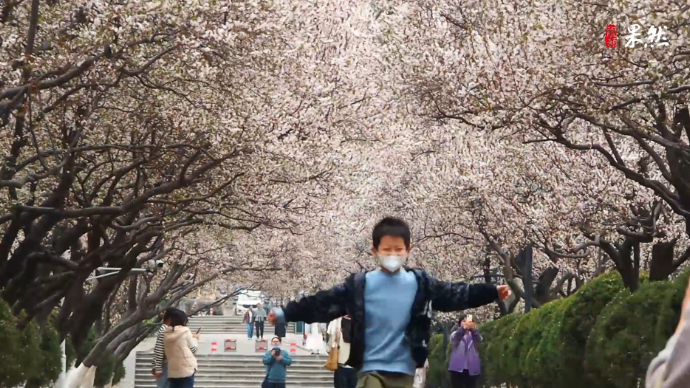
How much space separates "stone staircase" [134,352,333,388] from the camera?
43241mm

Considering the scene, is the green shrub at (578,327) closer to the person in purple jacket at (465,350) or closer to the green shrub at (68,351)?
the person in purple jacket at (465,350)

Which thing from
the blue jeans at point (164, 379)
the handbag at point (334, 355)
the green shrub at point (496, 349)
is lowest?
the blue jeans at point (164, 379)

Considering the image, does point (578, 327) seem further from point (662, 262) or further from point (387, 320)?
point (387, 320)

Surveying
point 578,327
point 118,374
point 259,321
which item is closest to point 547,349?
point 578,327

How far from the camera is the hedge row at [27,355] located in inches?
646

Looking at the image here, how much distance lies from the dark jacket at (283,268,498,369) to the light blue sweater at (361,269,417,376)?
3 cm

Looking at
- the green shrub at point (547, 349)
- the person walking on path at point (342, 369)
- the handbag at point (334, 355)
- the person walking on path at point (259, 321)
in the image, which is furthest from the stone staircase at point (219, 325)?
the handbag at point (334, 355)

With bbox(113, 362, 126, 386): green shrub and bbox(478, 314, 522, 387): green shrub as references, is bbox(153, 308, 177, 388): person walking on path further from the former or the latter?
bbox(113, 362, 126, 386): green shrub

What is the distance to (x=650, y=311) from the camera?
1476 centimetres

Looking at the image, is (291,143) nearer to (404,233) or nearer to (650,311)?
(650,311)

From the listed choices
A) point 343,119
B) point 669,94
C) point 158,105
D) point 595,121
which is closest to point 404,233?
point 669,94

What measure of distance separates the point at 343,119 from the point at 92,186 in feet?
13.5

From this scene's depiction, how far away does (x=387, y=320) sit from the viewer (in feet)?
22.8

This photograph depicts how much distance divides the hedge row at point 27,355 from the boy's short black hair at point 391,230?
10.4 metres
